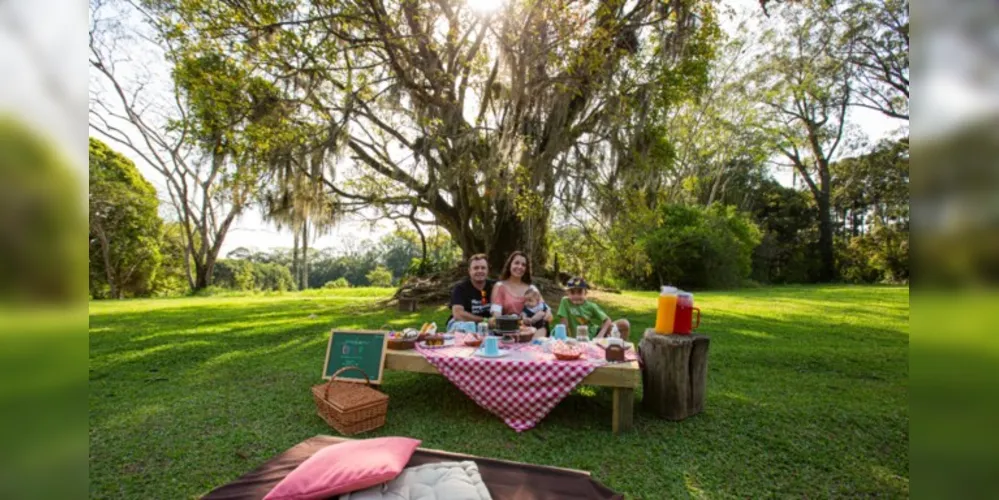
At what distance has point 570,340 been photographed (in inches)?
128

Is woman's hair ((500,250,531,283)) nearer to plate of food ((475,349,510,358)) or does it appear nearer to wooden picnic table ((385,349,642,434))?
plate of food ((475,349,510,358))

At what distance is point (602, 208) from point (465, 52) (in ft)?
12.3

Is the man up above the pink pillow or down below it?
above

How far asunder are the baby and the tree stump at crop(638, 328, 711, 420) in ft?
3.23

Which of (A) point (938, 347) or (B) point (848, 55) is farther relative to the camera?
(B) point (848, 55)

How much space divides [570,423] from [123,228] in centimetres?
1696

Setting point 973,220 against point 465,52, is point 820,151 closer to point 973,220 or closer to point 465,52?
point 465,52

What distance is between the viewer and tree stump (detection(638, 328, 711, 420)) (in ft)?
9.73

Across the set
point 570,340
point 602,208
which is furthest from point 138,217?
point 570,340

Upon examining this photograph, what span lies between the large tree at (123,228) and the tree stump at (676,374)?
1592 cm

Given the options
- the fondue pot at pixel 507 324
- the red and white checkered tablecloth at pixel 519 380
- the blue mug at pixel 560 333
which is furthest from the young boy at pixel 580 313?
the red and white checkered tablecloth at pixel 519 380

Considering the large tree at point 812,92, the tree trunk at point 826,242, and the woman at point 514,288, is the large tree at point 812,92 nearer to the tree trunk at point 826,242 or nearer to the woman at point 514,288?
the tree trunk at point 826,242

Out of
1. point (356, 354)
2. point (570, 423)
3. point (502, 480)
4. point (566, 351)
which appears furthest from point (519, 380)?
point (356, 354)

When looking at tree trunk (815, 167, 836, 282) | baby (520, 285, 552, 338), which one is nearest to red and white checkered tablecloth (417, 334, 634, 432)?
baby (520, 285, 552, 338)
